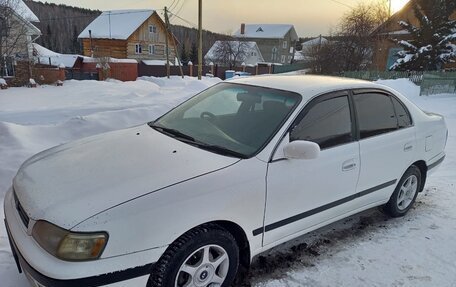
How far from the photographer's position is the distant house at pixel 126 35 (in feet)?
142

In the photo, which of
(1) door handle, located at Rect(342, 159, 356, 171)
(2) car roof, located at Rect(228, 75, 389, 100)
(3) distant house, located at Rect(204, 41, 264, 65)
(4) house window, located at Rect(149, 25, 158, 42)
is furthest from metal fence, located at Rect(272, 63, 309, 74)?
(1) door handle, located at Rect(342, 159, 356, 171)

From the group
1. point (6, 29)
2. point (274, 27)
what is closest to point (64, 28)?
point (274, 27)

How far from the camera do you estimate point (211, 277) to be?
2.43 m

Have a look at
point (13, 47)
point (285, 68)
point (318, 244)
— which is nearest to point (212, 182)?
point (318, 244)

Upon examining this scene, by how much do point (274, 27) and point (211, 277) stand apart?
262 ft

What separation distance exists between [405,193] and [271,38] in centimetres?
7455

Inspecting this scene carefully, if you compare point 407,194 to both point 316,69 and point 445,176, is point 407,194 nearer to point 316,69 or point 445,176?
point 445,176

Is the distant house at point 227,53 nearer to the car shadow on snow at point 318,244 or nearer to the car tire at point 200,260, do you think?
the car shadow on snow at point 318,244

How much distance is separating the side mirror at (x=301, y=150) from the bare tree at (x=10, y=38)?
1962 centimetres

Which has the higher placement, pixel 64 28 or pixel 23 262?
pixel 64 28

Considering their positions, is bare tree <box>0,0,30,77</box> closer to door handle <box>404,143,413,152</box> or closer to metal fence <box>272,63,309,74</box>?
door handle <box>404,143,413,152</box>

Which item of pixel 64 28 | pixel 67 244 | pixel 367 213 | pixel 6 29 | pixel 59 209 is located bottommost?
pixel 367 213

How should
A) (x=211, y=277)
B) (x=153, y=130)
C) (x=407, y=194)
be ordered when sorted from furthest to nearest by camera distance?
(x=407, y=194), (x=153, y=130), (x=211, y=277)

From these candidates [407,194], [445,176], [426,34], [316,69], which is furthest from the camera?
[316,69]
